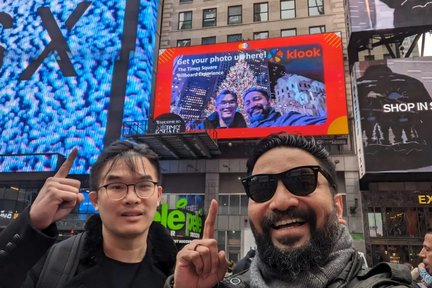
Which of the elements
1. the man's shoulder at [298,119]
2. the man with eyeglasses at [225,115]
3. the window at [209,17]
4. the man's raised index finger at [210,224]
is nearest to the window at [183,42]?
the window at [209,17]

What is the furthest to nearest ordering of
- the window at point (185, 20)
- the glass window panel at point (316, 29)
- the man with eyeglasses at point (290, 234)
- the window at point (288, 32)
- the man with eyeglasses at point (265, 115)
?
the window at point (185, 20)
the window at point (288, 32)
the glass window panel at point (316, 29)
the man with eyeglasses at point (265, 115)
the man with eyeglasses at point (290, 234)

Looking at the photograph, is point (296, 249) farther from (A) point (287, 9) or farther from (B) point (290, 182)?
(A) point (287, 9)

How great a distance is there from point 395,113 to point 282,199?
71.6ft

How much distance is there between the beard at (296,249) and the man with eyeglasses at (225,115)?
845 inches

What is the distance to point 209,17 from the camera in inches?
1150

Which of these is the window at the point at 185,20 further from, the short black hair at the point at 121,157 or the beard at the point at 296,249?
the beard at the point at 296,249

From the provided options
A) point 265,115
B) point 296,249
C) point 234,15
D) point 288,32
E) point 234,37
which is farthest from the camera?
point 234,15

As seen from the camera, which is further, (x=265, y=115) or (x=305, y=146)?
(x=265, y=115)

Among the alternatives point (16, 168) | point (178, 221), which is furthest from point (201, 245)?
point (16, 168)

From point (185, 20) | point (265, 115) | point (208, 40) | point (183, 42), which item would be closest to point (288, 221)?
point (265, 115)

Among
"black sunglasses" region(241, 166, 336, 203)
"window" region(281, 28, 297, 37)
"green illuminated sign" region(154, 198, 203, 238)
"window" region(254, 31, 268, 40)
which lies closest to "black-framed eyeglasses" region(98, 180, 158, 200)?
"black sunglasses" region(241, 166, 336, 203)

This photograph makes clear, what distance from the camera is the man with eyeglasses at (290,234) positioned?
1.68 m

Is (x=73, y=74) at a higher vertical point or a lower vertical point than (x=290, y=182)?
higher

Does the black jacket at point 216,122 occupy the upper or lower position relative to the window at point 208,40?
lower
